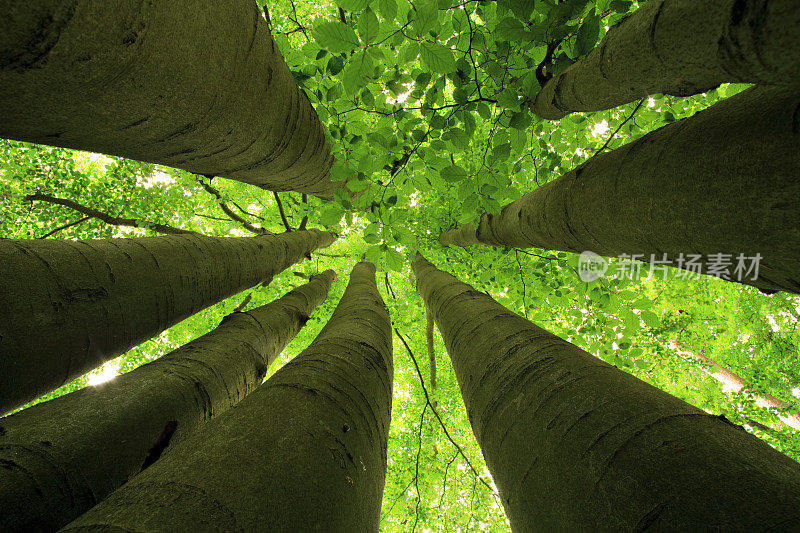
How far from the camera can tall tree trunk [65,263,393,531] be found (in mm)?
579

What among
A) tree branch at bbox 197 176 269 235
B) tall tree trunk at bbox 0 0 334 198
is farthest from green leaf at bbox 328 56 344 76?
tree branch at bbox 197 176 269 235

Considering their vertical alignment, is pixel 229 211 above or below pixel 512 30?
below

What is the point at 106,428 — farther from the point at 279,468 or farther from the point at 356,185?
the point at 356,185

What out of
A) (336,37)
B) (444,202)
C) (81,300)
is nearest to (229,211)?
(444,202)

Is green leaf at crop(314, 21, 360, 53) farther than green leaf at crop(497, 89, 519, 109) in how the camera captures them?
No

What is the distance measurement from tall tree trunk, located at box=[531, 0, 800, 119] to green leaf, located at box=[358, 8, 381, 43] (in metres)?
0.84

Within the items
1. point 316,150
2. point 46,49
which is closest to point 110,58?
point 46,49

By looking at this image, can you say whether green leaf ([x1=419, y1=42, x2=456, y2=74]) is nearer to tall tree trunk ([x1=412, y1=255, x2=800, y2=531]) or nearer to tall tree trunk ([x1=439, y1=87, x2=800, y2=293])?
tall tree trunk ([x1=439, y1=87, x2=800, y2=293])

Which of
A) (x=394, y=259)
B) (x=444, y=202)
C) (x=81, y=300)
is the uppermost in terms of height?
(x=444, y=202)

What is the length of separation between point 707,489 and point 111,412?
213 cm

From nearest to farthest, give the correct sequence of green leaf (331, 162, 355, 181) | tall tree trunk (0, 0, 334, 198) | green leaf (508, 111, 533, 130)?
1. tall tree trunk (0, 0, 334, 198)
2. green leaf (508, 111, 533, 130)
3. green leaf (331, 162, 355, 181)

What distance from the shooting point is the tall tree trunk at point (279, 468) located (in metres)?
0.58

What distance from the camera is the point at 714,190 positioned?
820 millimetres

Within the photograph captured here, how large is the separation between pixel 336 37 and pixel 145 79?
0.66 metres
